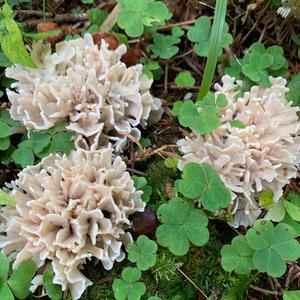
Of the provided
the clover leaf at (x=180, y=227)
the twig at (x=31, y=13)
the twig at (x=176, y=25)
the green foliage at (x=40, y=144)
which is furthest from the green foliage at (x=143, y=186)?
the twig at (x=31, y=13)

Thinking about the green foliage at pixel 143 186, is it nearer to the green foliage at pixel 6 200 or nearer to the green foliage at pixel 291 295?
the green foliage at pixel 6 200

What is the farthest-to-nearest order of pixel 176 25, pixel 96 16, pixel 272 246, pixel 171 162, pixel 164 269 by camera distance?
pixel 176 25 → pixel 96 16 → pixel 171 162 → pixel 164 269 → pixel 272 246

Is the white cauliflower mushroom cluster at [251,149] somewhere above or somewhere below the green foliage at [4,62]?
above

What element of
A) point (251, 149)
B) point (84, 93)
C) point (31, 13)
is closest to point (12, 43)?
point (84, 93)

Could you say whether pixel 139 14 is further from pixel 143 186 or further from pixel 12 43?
pixel 143 186

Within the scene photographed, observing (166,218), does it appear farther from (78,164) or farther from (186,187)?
(78,164)

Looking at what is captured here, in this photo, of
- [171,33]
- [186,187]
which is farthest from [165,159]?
[171,33]
